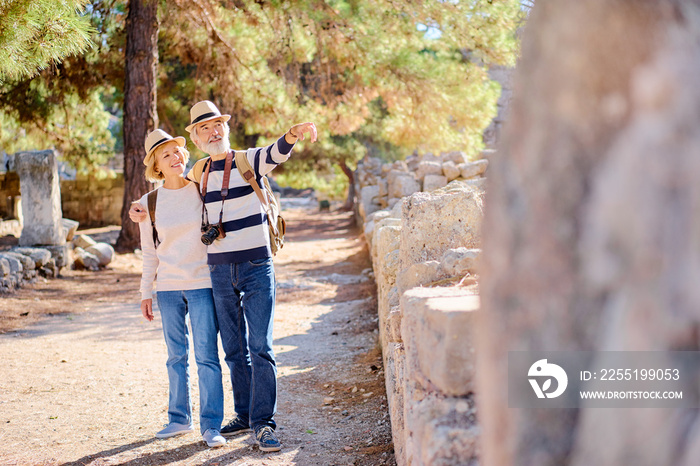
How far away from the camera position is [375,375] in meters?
4.49

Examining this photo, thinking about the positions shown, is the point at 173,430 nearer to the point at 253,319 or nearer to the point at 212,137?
the point at 253,319

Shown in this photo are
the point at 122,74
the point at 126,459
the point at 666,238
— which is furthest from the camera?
the point at 122,74

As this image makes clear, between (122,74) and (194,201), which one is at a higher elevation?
(122,74)

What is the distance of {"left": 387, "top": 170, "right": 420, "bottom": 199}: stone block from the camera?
10.6 metres

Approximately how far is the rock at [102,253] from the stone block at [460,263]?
8288mm

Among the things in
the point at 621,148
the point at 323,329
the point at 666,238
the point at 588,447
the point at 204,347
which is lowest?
the point at 323,329

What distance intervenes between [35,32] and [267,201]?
2376 millimetres

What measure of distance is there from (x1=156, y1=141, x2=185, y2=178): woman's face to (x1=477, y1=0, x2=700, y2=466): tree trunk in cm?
252

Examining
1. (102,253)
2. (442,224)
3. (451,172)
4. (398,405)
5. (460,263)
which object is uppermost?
(451,172)

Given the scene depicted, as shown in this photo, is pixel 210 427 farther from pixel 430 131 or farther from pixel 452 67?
pixel 452 67

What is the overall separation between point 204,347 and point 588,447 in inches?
99.6

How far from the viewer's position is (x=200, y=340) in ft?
10.8

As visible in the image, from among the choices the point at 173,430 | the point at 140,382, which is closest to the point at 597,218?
the point at 173,430

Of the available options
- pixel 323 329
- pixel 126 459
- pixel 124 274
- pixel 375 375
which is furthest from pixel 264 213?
pixel 124 274
